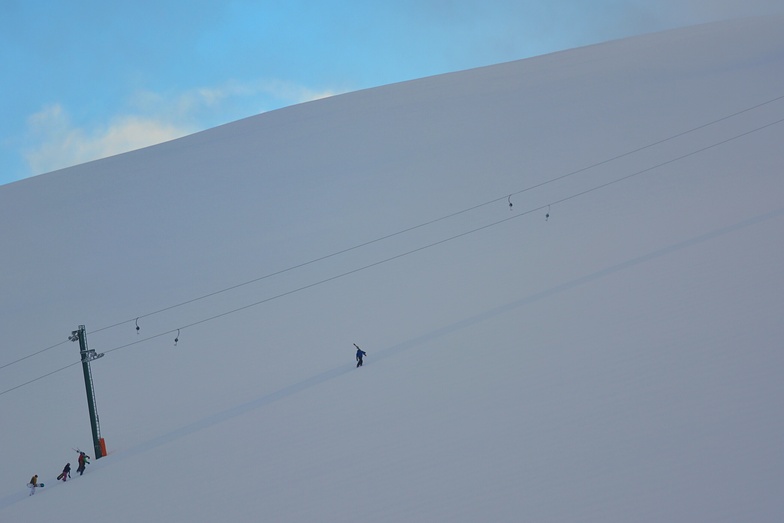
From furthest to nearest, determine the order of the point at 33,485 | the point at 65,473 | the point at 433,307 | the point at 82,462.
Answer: the point at 433,307 → the point at 82,462 → the point at 65,473 → the point at 33,485

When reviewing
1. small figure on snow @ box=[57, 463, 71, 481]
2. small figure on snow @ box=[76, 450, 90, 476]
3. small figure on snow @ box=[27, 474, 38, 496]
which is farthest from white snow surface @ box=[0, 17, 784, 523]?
small figure on snow @ box=[27, 474, 38, 496]

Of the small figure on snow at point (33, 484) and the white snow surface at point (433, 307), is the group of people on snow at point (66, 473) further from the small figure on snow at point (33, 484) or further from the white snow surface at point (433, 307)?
the white snow surface at point (433, 307)

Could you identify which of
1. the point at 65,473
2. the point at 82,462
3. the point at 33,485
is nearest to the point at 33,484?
the point at 33,485

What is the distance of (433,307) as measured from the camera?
17.3 m

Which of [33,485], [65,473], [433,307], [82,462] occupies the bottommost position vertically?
[33,485]

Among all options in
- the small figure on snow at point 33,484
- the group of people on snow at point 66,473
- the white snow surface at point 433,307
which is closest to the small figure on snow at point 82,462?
the group of people on snow at point 66,473

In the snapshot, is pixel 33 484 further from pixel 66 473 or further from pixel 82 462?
pixel 82 462

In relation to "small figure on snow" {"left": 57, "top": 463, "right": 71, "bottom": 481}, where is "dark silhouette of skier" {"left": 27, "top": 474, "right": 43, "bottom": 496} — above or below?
below

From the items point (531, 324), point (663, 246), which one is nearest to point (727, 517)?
point (531, 324)

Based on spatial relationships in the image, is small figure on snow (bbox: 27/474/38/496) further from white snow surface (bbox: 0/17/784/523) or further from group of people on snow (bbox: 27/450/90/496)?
white snow surface (bbox: 0/17/784/523)

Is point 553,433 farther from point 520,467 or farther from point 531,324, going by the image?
point 531,324

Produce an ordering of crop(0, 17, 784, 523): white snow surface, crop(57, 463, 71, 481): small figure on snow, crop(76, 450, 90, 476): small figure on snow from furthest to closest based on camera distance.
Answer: crop(76, 450, 90, 476): small figure on snow < crop(57, 463, 71, 481): small figure on snow < crop(0, 17, 784, 523): white snow surface

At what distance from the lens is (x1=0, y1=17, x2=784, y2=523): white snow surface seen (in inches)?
389

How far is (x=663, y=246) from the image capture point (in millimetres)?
16797
